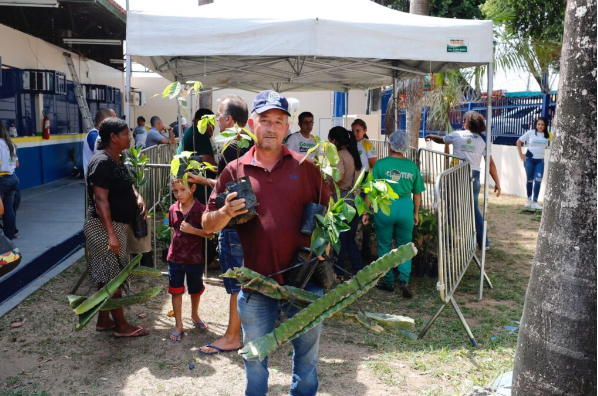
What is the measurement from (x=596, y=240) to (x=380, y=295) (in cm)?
357

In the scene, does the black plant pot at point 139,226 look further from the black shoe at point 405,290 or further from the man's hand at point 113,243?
the black shoe at point 405,290

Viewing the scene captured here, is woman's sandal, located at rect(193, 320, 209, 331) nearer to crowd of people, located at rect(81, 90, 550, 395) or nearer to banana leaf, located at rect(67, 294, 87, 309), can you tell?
crowd of people, located at rect(81, 90, 550, 395)

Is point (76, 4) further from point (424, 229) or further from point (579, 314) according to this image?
point (579, 314)

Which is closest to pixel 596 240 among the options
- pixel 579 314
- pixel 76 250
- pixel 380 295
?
pixel 579 314

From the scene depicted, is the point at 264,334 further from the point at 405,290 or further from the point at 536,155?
the point at 536,155

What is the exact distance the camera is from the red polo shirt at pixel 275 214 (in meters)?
3.03

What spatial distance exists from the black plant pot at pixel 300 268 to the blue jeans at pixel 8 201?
220 inches

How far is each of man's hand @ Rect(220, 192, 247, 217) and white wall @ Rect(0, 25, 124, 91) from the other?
10.2 m

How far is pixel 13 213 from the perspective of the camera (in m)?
7.44

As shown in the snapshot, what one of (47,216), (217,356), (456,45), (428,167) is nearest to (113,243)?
(217,356)

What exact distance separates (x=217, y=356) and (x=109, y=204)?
4.87 feet

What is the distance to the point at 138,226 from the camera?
500 centimetres

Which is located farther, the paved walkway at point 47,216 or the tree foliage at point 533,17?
the tree foliage at point 533,17

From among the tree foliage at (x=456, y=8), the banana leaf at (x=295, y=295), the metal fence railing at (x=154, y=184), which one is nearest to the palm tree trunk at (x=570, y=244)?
the banana leaf at (x=295, y=295)
